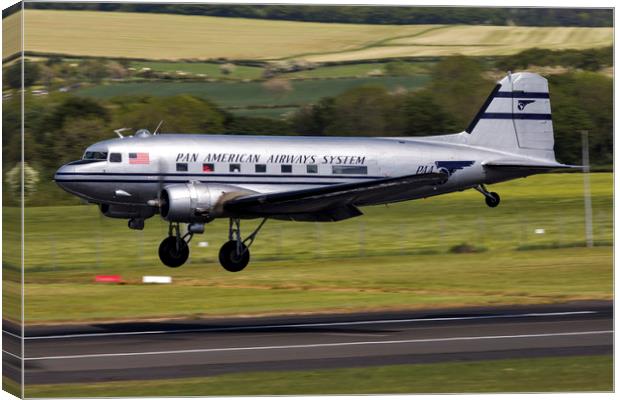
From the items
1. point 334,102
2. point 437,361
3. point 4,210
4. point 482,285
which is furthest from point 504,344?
point 4,210

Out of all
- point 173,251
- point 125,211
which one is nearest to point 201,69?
point 125,211

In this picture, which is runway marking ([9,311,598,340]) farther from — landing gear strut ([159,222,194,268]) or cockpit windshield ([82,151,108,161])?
cockpit windshield ([82,151,108,161])

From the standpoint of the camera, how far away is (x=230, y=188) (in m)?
36.4

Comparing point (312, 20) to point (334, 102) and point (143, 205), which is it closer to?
point (334, 102)

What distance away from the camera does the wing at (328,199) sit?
116 ft

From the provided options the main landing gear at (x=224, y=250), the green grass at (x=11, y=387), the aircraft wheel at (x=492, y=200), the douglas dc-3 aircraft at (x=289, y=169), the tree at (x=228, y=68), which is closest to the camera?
the green grass at (x=11, y=387)

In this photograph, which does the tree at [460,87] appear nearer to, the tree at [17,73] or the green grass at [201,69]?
the green grass at [201,69]

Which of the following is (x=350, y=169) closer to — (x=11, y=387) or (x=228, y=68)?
(x=228, y=68)

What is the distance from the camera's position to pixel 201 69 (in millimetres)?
39656

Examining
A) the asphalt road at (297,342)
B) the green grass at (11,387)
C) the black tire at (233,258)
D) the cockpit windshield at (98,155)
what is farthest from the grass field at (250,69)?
the green grass at (11,387)

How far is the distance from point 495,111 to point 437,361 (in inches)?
319

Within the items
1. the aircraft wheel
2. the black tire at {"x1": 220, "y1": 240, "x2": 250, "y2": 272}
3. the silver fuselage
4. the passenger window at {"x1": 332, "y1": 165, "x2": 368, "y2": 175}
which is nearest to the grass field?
the silver fuselage

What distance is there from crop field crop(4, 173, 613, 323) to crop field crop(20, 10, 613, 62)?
435cm

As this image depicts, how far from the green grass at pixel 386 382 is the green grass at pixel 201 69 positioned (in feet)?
32.5
